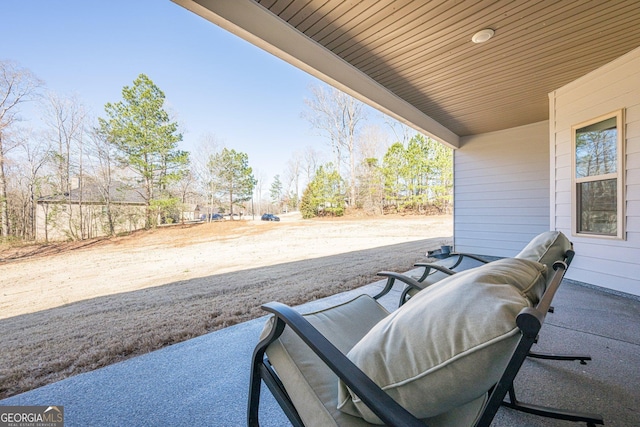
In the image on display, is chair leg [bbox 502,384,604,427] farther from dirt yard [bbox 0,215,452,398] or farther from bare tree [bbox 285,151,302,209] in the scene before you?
bare tree [bbox 285,151,302,209]

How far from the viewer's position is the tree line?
226 inches

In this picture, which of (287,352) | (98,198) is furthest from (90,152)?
(287,352)

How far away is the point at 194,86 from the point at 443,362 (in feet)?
31.6

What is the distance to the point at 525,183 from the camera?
4.98 meters

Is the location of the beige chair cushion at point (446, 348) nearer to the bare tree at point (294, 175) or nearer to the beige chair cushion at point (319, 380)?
the beige chair cushion at point (319, 380)

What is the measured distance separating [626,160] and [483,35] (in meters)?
2.16

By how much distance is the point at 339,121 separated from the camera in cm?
1410

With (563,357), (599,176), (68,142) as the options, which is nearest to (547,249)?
(563,357)

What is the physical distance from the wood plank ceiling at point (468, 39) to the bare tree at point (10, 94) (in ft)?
18.5

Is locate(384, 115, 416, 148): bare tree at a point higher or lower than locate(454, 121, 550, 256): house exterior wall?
higher

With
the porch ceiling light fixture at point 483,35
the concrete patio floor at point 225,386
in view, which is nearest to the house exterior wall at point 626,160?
the concrete patio floor at point 225,386

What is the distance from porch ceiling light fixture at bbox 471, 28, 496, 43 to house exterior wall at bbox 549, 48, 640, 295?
1724mm

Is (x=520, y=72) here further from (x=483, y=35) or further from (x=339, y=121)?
(x=339, y=121)

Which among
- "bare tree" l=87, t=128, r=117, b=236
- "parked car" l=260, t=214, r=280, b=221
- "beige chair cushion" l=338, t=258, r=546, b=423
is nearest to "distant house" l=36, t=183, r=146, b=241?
"bare tree" l=87, t=128, r=117, b=236
